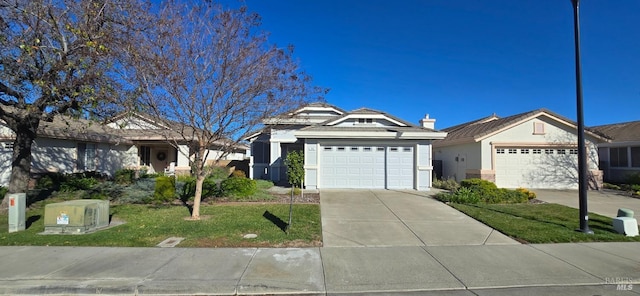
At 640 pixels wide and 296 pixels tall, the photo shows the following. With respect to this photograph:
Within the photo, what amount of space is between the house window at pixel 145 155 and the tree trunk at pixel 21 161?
12.5m

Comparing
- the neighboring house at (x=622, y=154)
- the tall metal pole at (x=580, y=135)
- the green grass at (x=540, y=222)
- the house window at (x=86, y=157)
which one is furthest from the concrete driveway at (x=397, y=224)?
the neighboring house at (x=622, y=154)

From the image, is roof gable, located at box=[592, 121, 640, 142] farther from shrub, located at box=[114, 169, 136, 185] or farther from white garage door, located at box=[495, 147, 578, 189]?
shrub, located at box=[114, 169, 136, 185]

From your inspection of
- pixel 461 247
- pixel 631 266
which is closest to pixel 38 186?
pixel 461 247

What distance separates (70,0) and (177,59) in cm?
307

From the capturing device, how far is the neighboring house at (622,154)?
18.8 metres

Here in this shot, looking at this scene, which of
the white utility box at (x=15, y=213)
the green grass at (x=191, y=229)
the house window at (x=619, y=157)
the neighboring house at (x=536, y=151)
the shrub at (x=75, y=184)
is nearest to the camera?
the green grass at (x=191, y=229)

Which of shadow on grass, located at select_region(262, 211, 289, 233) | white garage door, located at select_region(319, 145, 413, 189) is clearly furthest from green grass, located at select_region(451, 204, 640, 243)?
shadow on grass, located at select_region(262, 211, 289, 233)

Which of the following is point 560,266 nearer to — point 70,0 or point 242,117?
point 242,117

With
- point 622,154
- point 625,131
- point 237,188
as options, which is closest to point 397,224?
point 237,188

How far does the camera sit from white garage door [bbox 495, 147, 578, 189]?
17.1 m

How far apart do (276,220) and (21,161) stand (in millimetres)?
8995

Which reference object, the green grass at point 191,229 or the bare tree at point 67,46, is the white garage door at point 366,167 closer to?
the green grass at point 191,229

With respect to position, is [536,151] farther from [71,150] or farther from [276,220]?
[71,150]

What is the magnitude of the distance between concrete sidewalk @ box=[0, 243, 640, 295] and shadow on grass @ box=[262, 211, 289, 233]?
1.74 meters
